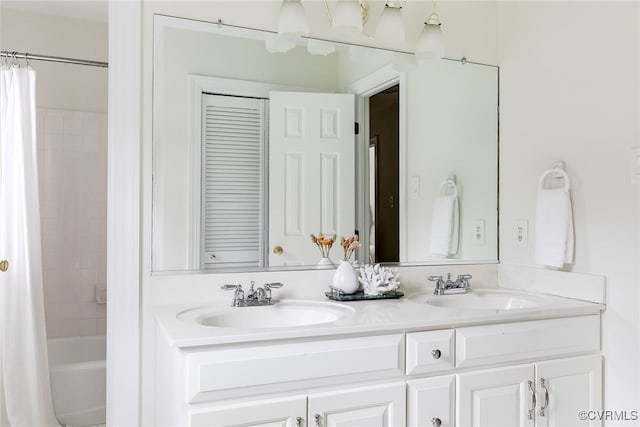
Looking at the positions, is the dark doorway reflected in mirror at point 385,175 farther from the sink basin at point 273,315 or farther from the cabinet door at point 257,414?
the cabinet door at point 257,414

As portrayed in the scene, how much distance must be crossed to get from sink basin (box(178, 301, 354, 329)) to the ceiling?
1839mm

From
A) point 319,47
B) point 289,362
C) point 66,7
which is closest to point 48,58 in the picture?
point 66,7

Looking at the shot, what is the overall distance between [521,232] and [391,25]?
106cm

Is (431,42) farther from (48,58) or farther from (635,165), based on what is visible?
(48,58)

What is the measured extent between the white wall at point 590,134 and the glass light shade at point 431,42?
0.42m

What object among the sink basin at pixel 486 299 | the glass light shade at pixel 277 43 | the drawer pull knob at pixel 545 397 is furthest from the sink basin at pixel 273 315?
the glass light shade at pixel 277 43

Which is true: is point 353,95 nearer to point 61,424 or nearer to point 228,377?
point 228,377

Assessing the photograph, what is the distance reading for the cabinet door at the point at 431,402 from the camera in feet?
4.75

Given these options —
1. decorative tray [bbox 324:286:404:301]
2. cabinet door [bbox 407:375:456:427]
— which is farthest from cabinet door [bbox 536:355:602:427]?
decorative tray [bbox 324:286:404:301]

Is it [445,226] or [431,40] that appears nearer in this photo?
[431,40]

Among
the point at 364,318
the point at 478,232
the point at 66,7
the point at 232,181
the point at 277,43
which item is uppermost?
the point at 66,7

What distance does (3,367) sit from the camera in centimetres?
220

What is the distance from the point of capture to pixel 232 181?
183cm

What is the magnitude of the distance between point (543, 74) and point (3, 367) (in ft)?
Result: 8.90
